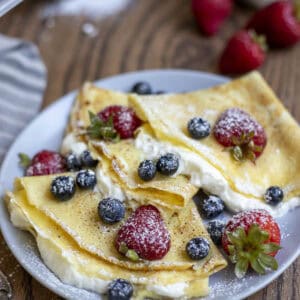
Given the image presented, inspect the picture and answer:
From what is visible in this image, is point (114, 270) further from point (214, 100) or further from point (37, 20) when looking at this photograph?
point (37, 20)

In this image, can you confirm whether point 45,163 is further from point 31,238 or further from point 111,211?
point 111,211

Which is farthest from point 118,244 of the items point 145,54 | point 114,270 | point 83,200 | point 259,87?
point 145,54

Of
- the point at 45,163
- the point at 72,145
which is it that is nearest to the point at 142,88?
the point at 72,145

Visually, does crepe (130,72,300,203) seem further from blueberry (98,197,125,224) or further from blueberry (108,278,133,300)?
blueberry (108,278,133,300)

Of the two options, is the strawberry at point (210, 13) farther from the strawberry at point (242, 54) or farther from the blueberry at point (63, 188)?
the blueberry at point (63, 188)

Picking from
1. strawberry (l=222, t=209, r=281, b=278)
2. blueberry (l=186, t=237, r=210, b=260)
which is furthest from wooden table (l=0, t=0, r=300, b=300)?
blueberry (l=186, t=237, r=210, b=260)
